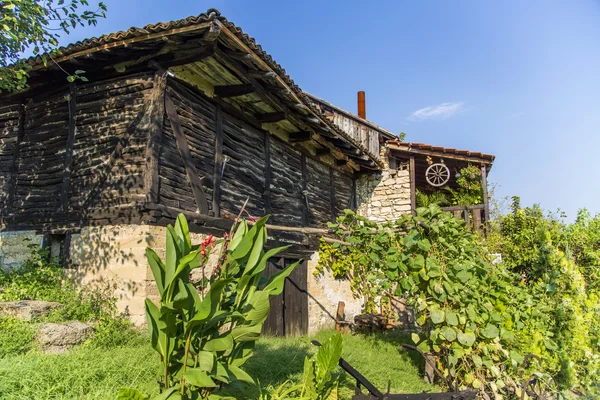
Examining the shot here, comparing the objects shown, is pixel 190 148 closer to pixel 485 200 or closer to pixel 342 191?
pixel 342 191

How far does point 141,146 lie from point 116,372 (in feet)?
9.08

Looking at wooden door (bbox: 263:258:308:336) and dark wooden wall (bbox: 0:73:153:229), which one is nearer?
dark wooden wall (bbox: 0:73:153:229)

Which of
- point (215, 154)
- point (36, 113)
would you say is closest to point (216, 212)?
point (215, 154)

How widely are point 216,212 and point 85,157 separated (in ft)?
6.09

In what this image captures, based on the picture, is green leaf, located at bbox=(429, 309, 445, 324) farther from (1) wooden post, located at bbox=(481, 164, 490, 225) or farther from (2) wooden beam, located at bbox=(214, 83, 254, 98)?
(1) wooden post, located at bbox=(481, 164, 490, 225)

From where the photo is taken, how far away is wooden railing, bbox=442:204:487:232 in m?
10.5

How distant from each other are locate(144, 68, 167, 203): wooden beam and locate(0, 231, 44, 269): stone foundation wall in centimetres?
195

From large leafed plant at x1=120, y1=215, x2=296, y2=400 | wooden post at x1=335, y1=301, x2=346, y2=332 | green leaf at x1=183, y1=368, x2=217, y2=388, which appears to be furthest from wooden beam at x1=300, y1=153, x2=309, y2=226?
green leaf at x1=183, y1=368, x2=217, y2=388

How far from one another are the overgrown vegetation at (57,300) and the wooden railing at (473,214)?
8200 millimetres

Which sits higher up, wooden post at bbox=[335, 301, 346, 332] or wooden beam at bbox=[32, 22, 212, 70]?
wooden beam at bbox=[32, 22, 212, 70]

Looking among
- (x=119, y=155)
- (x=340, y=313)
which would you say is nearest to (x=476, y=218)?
(x=340, y=313)

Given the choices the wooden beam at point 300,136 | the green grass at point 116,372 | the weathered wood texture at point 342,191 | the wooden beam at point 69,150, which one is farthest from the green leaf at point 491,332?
the weathered wood texture at point 342,191

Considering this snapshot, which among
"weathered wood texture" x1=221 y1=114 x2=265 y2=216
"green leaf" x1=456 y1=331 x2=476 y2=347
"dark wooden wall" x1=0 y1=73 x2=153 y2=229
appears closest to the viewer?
"green leaf" x1=456 y1=331 x2=476 y2=347

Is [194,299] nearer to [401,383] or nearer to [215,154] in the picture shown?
[401,383]
